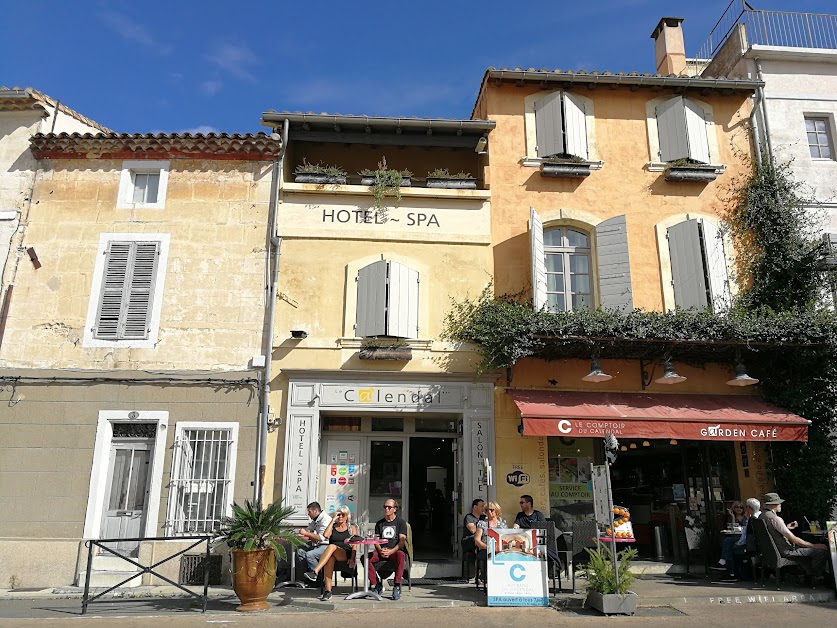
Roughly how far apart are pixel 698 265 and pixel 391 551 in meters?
7.27

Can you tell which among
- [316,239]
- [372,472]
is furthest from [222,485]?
[316,239]

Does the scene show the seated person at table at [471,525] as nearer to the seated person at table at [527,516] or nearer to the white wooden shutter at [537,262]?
the seated person at table at [527,516]

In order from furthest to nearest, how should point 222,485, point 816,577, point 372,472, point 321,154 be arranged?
1. point 321,154
2. point 372,472
3. point 222,485
4. point 816,577

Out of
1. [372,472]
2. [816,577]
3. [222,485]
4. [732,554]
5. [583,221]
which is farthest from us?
[583,221]

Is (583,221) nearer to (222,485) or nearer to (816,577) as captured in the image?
(816,577)

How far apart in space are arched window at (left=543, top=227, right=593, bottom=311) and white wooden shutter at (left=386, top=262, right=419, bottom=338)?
2398 millimetres

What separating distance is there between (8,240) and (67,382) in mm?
2912

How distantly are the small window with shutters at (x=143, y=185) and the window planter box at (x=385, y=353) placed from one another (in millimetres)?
4536

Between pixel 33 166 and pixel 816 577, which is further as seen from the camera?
pixel 33 166

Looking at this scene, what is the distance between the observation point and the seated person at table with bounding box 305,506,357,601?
837 centimetres

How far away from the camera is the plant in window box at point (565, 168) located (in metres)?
11.9

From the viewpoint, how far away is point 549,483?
1080 centimetres

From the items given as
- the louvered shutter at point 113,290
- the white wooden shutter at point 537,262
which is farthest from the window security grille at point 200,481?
the white wooden shutter at point 537,262

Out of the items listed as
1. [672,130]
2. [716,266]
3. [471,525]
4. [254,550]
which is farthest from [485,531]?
[672,130]
